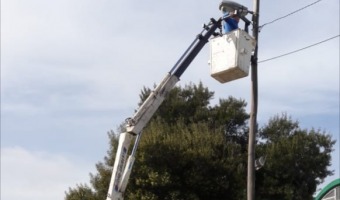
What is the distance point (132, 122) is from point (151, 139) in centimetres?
1512

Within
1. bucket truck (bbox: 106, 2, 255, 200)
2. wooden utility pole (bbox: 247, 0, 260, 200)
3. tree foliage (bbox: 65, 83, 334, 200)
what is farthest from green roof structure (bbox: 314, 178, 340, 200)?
tree foliage (bbox: 65, 83, 334, 200)

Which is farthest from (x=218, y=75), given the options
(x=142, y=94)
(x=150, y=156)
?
(x=142, y=94)

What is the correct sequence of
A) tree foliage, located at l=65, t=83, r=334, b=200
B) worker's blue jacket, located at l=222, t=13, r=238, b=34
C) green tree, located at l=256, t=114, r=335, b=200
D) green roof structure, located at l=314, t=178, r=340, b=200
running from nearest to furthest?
worker's blue jacket, located at l=222, t=13, r=238, b=34, green roof structure, located at l=314, t=178, r=340, b=200, tree foliage, located at l=65, t=83, r=334, b=200, green tree, located at l=256, t=114, r=335, b=200

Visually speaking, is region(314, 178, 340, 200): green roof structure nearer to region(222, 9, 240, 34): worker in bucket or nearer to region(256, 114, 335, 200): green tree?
region(222, 9, 240, 34): worker in bucket

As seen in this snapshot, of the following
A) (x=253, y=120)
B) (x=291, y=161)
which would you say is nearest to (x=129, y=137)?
(x=253, y=120)

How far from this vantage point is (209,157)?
30484 millimetres

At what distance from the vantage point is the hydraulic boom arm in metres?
13.7

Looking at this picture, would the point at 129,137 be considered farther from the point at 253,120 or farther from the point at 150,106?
the point at 253,120

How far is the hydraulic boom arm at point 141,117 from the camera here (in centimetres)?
1373

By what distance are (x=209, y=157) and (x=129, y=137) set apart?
16648mm

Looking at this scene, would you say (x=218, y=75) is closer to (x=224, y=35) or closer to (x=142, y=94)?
(x=224, y=35)

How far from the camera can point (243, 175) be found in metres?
32.7

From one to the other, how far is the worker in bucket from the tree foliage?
750 centimetres

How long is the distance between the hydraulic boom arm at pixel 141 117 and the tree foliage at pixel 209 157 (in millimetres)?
6088
